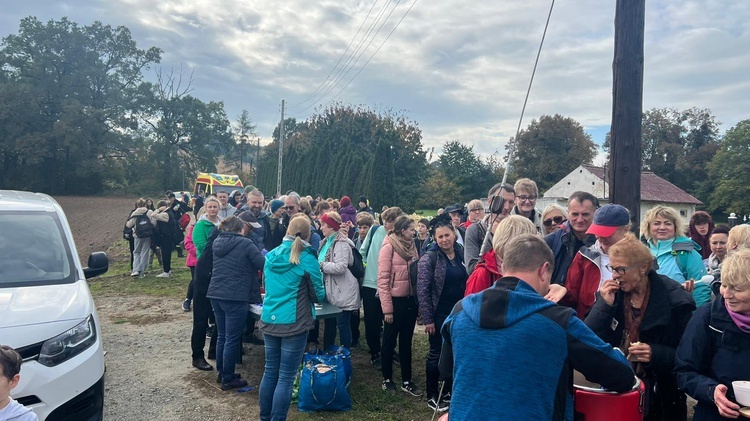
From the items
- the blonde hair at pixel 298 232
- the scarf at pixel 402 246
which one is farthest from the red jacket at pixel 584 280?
the blonde hair at pixel 298 232

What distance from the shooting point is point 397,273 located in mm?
5051

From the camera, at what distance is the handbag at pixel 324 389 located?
454cm

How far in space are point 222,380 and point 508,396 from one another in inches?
161

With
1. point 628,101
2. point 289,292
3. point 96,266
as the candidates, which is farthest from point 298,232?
point 628,101

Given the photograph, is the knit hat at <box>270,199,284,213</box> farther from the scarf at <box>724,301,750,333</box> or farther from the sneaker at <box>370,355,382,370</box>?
the scarf at <box>724,301,750,333</box>

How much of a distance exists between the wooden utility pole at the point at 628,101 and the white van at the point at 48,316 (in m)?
4.69

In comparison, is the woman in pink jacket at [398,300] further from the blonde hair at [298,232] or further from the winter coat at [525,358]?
the winter coat at [525,358]

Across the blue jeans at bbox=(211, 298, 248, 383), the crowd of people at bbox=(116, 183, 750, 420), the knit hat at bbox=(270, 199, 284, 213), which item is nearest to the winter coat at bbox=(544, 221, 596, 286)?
the crowd of people at bbox=(116, 183, 750, 420)

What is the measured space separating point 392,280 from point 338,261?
2.16 feet

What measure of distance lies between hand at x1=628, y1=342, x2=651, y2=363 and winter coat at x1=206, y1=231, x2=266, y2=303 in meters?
3.52

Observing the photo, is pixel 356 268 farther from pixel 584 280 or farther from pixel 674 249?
pixel 674 249

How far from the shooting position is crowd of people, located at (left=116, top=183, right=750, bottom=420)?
72.9 inches

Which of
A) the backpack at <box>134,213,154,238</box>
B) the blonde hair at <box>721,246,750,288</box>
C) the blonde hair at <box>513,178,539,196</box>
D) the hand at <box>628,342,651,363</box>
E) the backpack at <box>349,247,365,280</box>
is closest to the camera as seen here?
the blonde hair at <box>721,246,750,288</box>

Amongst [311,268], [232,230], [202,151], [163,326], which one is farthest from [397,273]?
[202,151]
